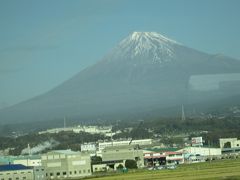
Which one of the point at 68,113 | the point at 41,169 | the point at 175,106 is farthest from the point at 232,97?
the point at 41,169

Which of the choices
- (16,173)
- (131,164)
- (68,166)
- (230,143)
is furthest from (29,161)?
(230,143)

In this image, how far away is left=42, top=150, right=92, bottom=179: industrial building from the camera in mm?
40719

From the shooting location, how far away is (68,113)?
133 m

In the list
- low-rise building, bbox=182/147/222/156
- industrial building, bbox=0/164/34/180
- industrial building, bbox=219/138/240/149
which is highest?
industrial building, bbox=219/138/240/149

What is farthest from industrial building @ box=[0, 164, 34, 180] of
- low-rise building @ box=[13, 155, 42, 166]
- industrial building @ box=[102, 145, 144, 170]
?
industrial building @ box=[102, 145, 144, 170]

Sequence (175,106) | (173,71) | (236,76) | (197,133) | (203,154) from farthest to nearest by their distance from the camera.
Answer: (173,71) < (175,106) < (236,76) < (197,133) < (203,154)

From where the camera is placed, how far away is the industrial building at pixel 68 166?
40719mm

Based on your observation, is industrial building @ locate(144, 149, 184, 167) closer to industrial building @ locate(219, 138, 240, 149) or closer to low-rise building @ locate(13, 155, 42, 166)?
industrial building @ locate(219, 138, 240, 149)

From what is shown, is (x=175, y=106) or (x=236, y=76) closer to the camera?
(x=236, y=76)

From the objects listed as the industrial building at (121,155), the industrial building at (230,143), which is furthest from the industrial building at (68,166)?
the industrial building at (230,143)

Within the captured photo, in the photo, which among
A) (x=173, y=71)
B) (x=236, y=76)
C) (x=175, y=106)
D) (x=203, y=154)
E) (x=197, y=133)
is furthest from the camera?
(x=173, y=71)

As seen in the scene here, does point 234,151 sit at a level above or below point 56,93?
below

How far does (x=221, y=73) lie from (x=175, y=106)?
996 cm

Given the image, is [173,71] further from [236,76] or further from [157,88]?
[236,76]
